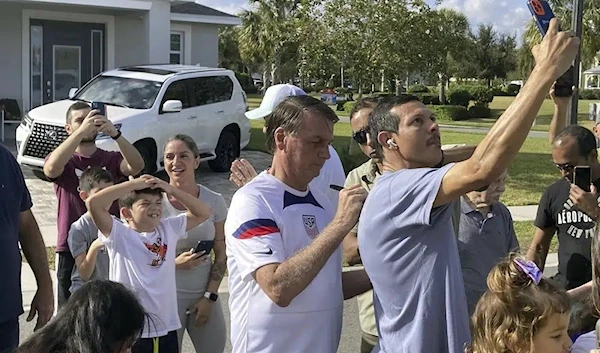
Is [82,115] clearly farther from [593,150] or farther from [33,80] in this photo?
[33,80]

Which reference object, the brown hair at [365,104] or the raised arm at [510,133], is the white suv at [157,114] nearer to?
the brown hair at [365,104]

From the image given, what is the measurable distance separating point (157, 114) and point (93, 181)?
9.06m

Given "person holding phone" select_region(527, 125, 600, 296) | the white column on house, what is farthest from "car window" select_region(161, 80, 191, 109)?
"person holding phone" select_region(527, 125, 600, 296)

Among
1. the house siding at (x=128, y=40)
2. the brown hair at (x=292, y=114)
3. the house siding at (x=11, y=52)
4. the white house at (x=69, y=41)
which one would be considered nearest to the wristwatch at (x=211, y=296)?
the brown hair at (x=292, y=114)

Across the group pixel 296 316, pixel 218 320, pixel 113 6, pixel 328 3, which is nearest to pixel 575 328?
pixel 296 316

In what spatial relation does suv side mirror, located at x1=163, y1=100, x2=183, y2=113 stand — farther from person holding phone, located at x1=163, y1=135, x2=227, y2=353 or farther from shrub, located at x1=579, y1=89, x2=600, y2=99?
shrub, located at x1=579, y1=89, x2=600, y2=99

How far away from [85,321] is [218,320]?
268 centimetres

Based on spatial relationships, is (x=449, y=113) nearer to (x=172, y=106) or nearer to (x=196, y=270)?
(x=172, y=106)

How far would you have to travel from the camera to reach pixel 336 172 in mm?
4484

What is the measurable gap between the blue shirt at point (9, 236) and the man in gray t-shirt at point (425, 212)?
2.04 meters

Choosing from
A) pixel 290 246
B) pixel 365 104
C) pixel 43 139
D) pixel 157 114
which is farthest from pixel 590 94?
pixel 290 246

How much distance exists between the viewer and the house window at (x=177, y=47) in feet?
78.5

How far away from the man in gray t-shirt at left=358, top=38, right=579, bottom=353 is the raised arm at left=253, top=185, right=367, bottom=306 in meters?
0.06

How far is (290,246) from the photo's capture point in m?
2.82
